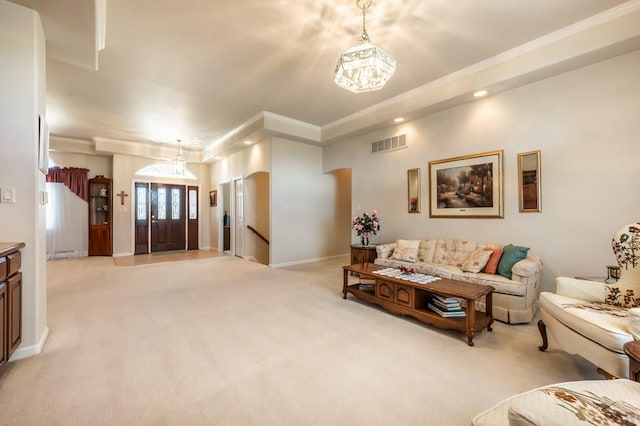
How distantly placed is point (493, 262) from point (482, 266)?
0.14 meters

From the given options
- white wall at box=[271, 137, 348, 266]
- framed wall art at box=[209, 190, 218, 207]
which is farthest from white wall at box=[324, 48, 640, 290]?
framed wall art at box=[209, 190, 218, 207]

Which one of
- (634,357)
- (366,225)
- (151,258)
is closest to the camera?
(634,357)

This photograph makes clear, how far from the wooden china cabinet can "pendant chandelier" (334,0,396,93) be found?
790 centimetres

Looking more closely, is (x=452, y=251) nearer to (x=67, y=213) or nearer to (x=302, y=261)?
(x=302, y=261)

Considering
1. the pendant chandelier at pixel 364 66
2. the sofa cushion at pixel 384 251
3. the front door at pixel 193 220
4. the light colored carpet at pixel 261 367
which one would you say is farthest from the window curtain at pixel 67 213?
the pendant chandelier at pixel 364 66

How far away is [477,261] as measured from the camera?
11.4 ft

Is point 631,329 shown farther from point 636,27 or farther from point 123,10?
point 123,10

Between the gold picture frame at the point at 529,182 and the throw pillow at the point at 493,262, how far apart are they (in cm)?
70

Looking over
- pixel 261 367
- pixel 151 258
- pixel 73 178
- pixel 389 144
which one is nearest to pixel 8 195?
pixel 261 367

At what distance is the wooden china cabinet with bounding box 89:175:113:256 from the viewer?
7414 millimetres

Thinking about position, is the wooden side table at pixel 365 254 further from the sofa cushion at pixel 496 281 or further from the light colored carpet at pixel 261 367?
the sofa cushion at pixel 496 281

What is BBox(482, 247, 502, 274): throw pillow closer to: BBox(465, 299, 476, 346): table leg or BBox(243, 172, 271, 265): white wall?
BBox(465, 299, 476, 346): table leg

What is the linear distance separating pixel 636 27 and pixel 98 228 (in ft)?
34.6

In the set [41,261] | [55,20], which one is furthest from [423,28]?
[41,261]
